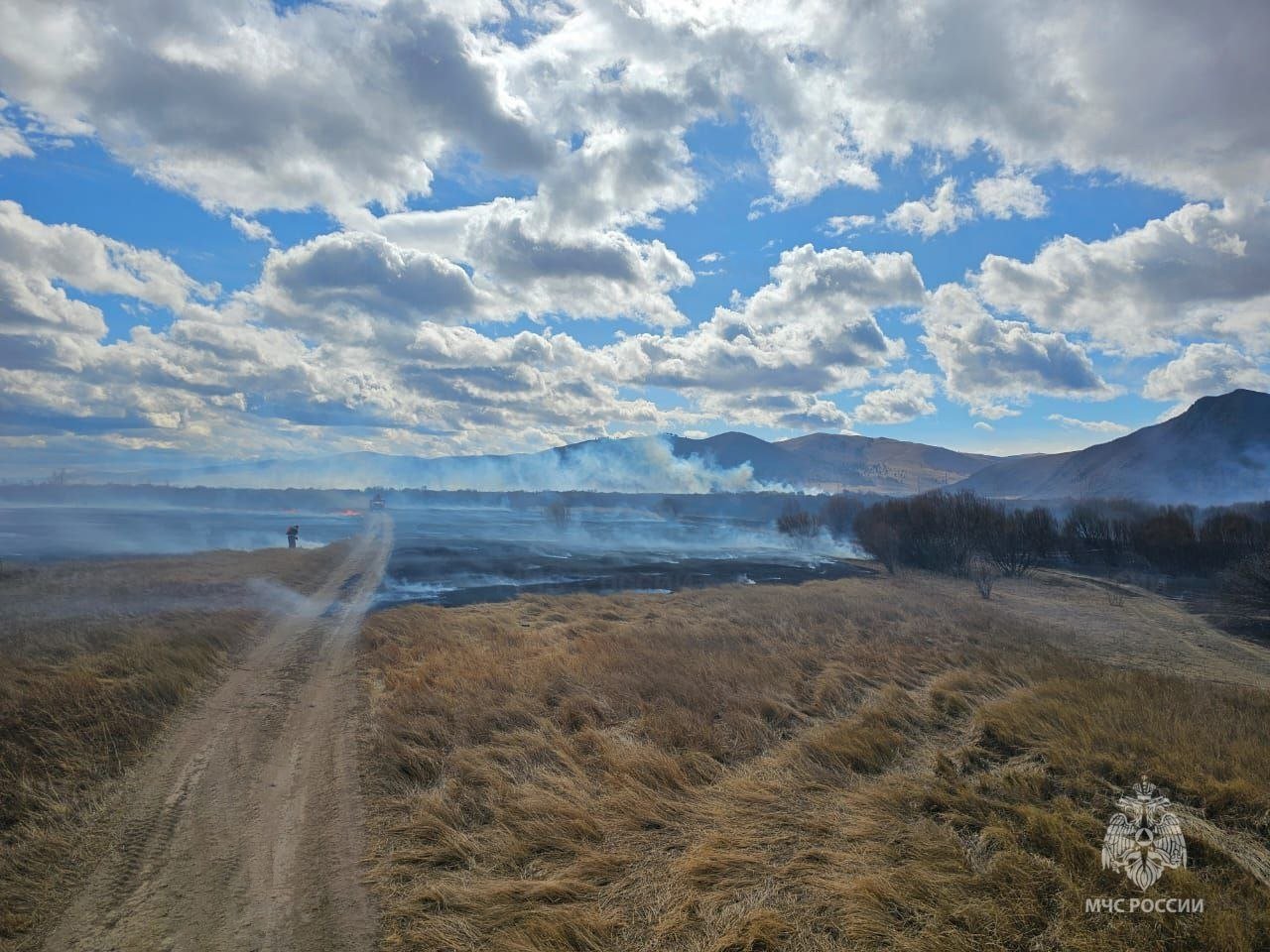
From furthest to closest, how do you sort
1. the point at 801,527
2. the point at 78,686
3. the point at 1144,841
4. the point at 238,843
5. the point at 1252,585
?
1. the point at 801,527
2. the point at 1252,585
3. the point at 78,686
4. the point at 238,843
5. the point at 1144,841

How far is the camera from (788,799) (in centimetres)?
892

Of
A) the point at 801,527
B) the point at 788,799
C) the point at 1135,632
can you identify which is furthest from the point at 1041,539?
the point at 788,799

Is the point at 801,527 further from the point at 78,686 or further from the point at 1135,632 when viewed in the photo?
the point at 78,686

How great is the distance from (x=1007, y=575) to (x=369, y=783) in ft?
172

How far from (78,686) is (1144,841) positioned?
16834 millimetres

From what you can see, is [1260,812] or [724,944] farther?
[1260,812]

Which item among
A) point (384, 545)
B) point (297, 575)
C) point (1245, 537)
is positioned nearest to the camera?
point (297, 575)

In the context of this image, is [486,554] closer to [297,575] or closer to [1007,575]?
[297,575]

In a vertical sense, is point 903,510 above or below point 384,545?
above

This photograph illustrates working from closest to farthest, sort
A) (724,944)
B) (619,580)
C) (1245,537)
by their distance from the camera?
(724,944) < (619,580) < (1245,537)

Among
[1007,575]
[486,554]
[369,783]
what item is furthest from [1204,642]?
[486,554]

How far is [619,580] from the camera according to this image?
4197 cm

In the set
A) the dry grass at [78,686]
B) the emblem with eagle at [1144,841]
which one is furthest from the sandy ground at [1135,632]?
the dry grass at [78,686]

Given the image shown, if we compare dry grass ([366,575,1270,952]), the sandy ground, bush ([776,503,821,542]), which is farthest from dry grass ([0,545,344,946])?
bush ([776,503,821,542])
